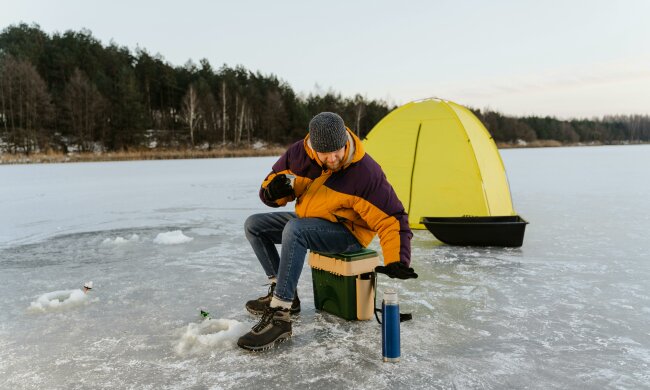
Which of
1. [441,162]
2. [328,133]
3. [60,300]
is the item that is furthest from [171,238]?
[328,133]

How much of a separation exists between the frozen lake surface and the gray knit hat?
1.09 metres

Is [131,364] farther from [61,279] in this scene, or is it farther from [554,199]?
[554,199]

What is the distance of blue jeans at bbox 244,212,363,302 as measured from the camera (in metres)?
2.62

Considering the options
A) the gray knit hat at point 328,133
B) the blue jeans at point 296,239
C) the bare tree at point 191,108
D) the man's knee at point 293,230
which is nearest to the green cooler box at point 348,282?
the blue jeans at point 296,239

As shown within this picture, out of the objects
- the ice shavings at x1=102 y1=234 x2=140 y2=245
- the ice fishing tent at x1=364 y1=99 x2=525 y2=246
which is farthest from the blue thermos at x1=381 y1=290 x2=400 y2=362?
the ice shavings at x1=102 y1=234 x2=140 y2=245

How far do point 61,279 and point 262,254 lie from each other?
200cm

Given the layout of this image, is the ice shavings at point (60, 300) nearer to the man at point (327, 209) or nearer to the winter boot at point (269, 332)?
the man at point (327, 209)

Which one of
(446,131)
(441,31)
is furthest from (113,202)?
(441,31)

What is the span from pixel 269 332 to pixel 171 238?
328 cm

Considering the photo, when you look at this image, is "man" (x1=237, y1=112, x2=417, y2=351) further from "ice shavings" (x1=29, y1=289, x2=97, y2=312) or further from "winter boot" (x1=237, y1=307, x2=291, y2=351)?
"ice shavings" (x1=29, y1=289, x2=97, y2=312)

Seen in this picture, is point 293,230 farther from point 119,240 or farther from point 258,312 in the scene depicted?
point 119,240

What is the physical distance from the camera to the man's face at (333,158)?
2477 millimetres

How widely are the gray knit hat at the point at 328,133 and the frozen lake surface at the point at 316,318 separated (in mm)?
1087

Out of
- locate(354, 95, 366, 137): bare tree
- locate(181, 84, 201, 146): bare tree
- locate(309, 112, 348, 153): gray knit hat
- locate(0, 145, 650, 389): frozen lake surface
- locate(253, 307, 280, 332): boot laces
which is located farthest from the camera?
locate(354, 95, 366, 137): bare tree
